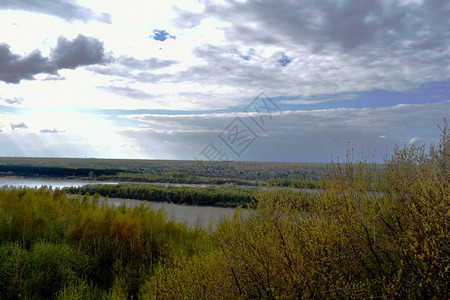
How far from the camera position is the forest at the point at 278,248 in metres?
2.76

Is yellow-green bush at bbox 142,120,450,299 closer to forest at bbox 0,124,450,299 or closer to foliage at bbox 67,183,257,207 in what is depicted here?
forest at bbox 0,124,450,299

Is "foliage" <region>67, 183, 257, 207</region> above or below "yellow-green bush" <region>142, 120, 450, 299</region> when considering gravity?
below

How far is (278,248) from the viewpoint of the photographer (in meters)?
3.06

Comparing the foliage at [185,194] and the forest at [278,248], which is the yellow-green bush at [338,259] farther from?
the foliage at [185,194]

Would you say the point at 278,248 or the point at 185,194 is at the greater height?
the point at 278,248

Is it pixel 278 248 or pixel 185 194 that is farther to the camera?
pixel 185 194

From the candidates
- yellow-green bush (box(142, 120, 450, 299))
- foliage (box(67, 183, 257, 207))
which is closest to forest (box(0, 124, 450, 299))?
yellow-green bush (box(142, 120, 450, 299))

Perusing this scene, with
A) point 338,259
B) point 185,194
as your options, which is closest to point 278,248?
point 338,259

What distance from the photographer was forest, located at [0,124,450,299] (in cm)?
276

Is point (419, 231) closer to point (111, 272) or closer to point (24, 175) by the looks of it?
point (111, 272)

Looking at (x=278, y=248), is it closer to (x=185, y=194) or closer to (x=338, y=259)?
(x=338, y=259)

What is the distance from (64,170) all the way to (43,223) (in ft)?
68.8

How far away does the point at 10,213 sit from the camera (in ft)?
21.0

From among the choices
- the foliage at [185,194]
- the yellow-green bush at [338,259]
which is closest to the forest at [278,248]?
the yellow-green bush at [338,259]
